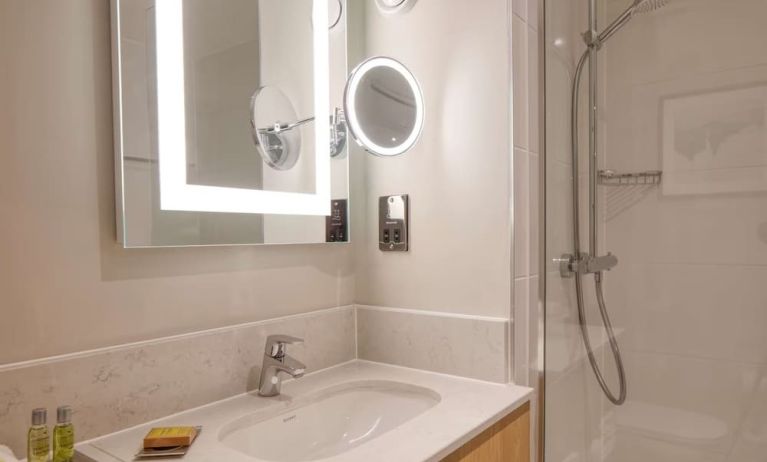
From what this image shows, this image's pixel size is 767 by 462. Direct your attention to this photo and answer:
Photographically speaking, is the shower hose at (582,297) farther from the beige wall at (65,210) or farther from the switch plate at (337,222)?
the beige wall at (65,210)

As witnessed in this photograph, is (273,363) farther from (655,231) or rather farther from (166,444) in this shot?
(655,231)

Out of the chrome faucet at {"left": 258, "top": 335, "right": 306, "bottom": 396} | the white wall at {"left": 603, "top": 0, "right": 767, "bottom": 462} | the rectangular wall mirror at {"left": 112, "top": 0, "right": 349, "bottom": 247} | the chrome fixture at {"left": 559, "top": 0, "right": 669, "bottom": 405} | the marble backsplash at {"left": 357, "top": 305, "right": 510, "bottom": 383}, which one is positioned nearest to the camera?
the rectangular wall mirror at {"left": 112, "top": 0, "right": 349, "bottom": 247}

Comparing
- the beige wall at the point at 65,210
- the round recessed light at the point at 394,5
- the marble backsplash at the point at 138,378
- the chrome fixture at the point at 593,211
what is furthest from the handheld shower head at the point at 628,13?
the beige wall at the point at 65,210

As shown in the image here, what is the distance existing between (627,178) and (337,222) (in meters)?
0.88

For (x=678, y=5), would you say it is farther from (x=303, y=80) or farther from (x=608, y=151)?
(x=303, y=80)

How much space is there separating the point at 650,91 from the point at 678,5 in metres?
0.24

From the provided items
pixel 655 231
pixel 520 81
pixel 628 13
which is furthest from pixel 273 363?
pixel 628 13

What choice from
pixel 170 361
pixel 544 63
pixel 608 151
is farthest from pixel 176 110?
pixel 608 151

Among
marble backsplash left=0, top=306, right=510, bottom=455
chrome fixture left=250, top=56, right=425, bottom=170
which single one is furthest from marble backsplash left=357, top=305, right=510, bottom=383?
chrome fixture left=250, top=56, right=425, bottom=170

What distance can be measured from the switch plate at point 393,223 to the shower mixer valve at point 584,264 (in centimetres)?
44

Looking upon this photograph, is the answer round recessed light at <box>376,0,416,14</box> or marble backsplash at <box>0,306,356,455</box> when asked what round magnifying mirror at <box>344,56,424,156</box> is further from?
marble backsplash at <box>0,306,356,455</box>

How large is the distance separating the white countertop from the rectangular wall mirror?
1.15ft

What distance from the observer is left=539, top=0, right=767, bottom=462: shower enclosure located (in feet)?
4.28

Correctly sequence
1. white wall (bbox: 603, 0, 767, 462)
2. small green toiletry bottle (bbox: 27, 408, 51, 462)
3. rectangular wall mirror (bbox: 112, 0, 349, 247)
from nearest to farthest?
1. small green toiletry bottle (bbox: 27, 408, 51, 462)
2. rectangular wall mirror (bbox: 112, 0, 349, 247)
3. white wall (bbox: 603, 0, 767, 462)
